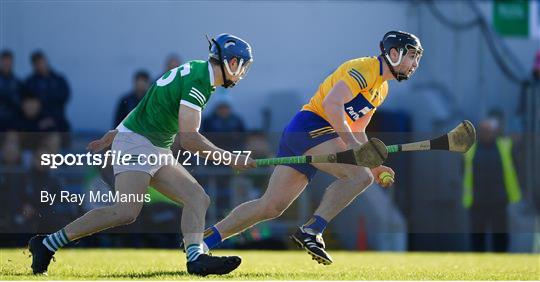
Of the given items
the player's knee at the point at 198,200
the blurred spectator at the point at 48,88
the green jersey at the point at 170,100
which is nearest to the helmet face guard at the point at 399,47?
the green jersey at the point at 170,100

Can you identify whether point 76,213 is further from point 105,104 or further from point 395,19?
point 395,19

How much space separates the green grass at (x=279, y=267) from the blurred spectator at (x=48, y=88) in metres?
3.05

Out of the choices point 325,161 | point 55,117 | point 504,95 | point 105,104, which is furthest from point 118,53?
point 325,161

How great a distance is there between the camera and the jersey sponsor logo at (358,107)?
33.0 feet

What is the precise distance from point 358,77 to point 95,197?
2.31 meters

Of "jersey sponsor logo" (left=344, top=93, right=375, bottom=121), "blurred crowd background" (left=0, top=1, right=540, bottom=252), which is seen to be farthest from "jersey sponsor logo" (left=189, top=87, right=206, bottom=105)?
"blurred crowd background" (left=0, top=1, right=540, bottom=252)

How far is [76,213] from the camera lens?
10680 millimetres

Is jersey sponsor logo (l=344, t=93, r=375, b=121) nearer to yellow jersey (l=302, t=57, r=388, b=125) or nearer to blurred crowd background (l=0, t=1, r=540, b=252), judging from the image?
yellow jersey (l=302, t=57, r=388, b=125)

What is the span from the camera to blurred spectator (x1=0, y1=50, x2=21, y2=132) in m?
16.2

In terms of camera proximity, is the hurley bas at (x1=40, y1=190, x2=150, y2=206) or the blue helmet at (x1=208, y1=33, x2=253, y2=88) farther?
the blue helmet at (x1=208, y1=33, x2=253, y2=88)

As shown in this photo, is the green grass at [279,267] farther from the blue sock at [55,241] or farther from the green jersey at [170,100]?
the green jersey at [170,100]

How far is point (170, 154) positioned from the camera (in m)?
9.41

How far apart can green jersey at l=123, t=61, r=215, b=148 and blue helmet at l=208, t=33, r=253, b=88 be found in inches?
4.2

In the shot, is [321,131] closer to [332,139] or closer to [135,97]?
[332,139]
